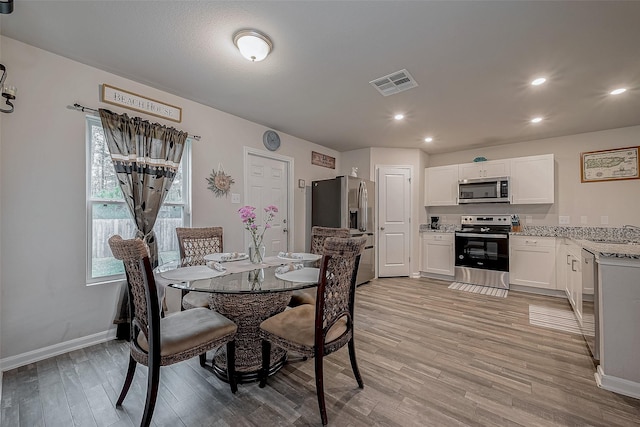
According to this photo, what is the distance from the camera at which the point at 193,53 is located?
2096mm

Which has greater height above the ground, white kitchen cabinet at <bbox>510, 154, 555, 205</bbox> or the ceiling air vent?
the ceiling air vent

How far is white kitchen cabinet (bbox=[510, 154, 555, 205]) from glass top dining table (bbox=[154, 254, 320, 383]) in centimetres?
400

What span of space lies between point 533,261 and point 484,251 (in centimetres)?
63

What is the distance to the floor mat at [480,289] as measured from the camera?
12.5 feet

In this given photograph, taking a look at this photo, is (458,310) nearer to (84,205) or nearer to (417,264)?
(417,264)

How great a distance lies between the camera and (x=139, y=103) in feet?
8.41

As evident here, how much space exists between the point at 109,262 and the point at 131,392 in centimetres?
130

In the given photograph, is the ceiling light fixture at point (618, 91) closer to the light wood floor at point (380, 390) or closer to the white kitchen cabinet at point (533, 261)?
the white kitchen cabinet at point (533, 261)

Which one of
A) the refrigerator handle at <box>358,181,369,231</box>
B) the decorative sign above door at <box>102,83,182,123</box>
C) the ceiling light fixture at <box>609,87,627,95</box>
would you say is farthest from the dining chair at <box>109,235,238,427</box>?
the ceiling light fixture at <box>609,87,627,95</box>

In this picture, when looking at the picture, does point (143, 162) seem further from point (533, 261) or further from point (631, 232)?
point (631, 232)

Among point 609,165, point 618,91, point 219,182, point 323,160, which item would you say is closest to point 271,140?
point 219,182

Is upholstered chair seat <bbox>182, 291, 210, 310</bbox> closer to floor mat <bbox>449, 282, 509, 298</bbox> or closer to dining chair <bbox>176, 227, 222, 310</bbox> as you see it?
dining chair <bbox>176, 227, 222, 310</bbox>

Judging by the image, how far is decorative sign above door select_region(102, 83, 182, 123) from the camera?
238cm

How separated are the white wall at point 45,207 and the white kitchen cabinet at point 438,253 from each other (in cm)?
461
